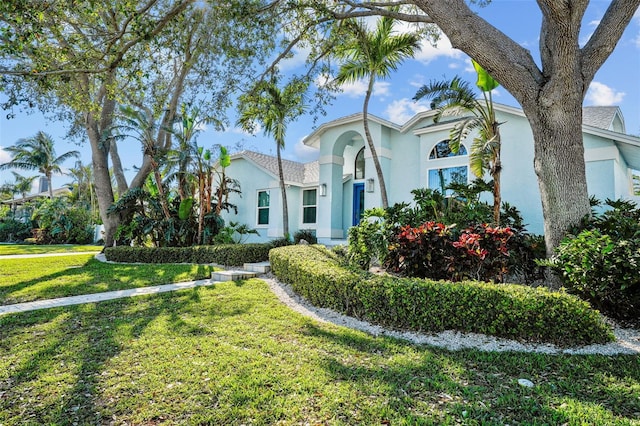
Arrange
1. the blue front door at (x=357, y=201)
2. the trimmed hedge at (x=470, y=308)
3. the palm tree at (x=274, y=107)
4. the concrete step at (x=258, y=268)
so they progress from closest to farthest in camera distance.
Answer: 1. the trimmed hedge at (x=470, y=308)
2. the concrete step at (x=258, y=268)
3. the palm tree at (x=274, y=107)
4. the blue front door at (x=357, y=201)

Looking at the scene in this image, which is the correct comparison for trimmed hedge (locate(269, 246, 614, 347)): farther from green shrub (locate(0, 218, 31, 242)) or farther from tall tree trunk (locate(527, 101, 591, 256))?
green shrub (locate(0, 218, 31, 242))

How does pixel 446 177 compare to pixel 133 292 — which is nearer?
pixel 133 292

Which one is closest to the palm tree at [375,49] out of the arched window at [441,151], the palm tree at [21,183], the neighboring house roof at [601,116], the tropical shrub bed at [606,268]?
the arched window at [441,151]

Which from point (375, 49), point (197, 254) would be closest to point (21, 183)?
point (197, 254)

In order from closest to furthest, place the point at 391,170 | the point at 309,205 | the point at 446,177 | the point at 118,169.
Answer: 1. the point at 446,177
2. the point at 391,170
3. the point at 309,205
4. the point at 118,169

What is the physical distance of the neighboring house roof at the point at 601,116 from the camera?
11393 mm

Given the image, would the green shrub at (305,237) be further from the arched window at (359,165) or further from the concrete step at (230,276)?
the concrete step at (230,276)

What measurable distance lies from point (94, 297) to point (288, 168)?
12.9 m

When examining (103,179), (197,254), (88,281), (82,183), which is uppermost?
(82,183)

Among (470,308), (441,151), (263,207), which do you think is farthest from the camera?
(263,207)

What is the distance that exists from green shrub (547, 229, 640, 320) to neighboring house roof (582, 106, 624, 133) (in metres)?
8.18

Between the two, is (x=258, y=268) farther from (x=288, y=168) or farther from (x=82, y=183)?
(x=82, y=183)

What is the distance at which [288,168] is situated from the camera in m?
19.4

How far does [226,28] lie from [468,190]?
8419 mm
